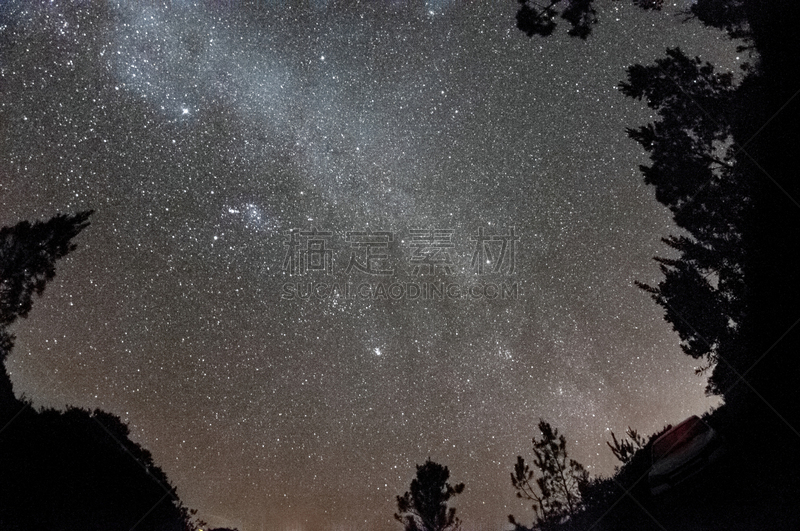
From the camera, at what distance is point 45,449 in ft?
48.0

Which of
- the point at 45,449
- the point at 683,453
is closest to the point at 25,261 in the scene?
the point at 45,449

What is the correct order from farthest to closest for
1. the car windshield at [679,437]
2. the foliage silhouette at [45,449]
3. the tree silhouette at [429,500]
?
the tree silhouette at [429,500]
the foliage silhouette at [45,449]
the car windshield at [679,437]

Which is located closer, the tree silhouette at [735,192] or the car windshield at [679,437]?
the tree silhouette at [735,192]

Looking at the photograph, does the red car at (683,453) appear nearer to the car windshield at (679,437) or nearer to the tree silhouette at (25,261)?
the car windshield at (679,437)

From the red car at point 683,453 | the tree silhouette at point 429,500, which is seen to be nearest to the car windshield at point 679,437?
the red car at point 683,453

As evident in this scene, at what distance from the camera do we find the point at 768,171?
9.83m

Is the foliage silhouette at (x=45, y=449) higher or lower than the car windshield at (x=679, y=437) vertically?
higher

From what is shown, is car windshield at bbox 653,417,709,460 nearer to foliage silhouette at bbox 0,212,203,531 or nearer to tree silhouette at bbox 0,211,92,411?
foliage silhouette at bbox 0,212,203,531

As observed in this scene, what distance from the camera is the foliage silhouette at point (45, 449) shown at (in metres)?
12.4

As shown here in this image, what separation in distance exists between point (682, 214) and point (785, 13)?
4.77 meters

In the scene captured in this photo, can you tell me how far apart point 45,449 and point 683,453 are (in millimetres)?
18684

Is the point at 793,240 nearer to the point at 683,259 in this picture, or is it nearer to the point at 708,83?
the point at 683,259

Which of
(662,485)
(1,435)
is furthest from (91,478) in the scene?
(662,485)

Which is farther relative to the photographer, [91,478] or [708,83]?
[91,478]
